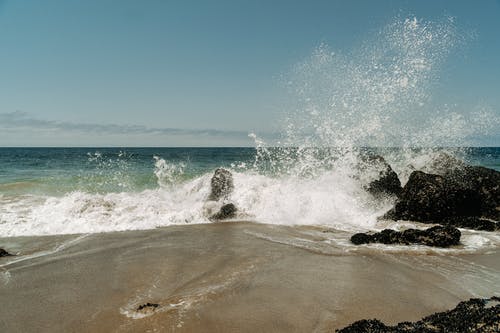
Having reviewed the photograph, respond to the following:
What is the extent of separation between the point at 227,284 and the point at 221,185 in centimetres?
640

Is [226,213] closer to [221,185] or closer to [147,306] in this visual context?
[221,185]

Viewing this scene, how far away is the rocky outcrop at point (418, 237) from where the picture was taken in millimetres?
6051

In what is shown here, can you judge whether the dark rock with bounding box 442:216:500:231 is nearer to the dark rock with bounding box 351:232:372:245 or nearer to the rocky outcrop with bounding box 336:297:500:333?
the dark rock with bounding box 351:232:372:245

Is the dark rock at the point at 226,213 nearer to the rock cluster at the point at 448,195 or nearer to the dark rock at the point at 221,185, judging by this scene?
the dark rock at the point at 221,185

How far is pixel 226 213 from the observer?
9.25m

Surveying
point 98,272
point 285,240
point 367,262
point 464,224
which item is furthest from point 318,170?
point 98,272

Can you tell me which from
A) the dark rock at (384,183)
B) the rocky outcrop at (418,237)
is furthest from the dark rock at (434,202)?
the rocky outcrop at (418,237)

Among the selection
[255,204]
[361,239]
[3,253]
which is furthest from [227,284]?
[255,204]

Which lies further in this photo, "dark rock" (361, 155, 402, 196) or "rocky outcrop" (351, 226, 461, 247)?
"dark rock" (361, 155, 402, 196)

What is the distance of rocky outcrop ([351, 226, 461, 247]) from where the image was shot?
605cm

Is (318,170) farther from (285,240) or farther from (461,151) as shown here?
(461,151)

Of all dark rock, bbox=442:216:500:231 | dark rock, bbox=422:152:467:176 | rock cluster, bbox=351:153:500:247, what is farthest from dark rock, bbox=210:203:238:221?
dark rock, bbox=422:152:467:176

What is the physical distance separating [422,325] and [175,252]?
387cm

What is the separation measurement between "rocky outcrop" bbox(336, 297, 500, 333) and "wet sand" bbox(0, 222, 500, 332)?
0.27 metres
